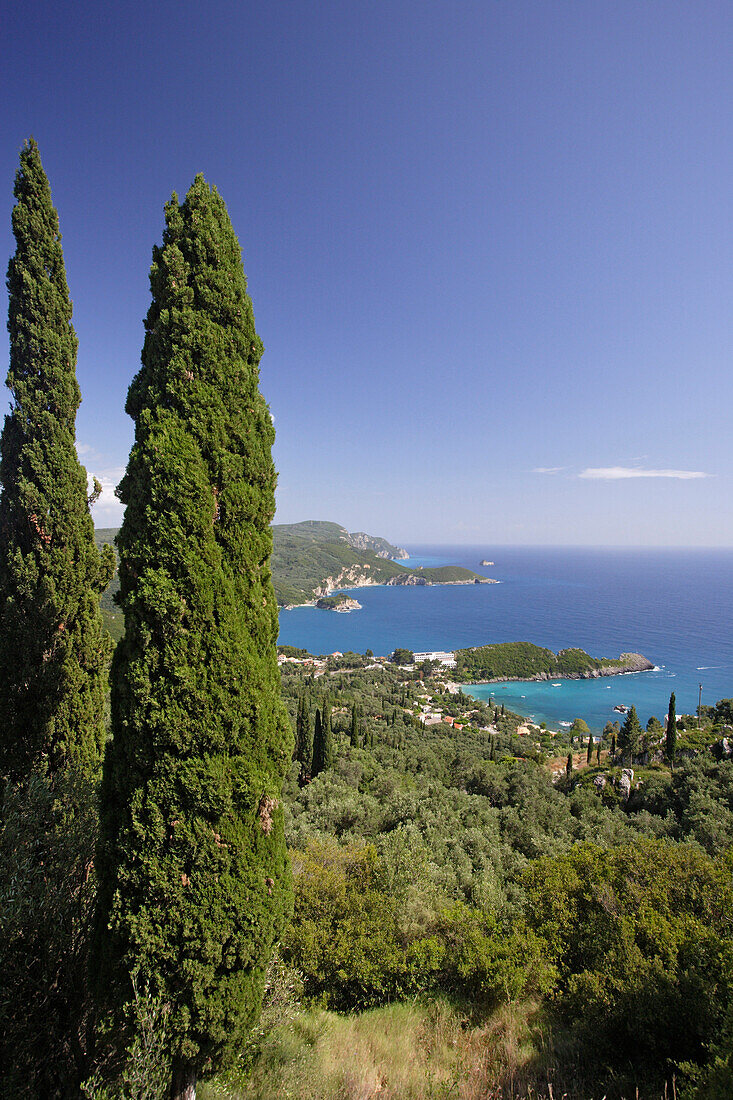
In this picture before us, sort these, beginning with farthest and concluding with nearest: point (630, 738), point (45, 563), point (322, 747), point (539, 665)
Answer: point (539, 665) < point (630, 738) < point (322, 747) < point (45, 563)

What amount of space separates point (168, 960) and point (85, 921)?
5.49 feet

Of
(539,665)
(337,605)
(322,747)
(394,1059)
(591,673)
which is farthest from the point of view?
(337,605)

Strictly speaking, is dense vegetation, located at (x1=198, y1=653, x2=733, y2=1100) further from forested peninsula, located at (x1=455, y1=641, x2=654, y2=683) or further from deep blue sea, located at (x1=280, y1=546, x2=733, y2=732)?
forested peninsula, located at (x1=455, y1=641, x2=654, y2=683)

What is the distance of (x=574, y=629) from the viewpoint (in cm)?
10775

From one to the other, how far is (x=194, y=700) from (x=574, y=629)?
390 ft

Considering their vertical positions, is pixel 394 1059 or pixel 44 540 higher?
pixel 44 540

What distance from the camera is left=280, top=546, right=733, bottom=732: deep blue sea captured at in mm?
66812

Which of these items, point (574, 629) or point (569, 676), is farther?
point (574, 629)

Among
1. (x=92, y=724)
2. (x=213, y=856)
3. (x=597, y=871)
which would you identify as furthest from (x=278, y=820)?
(x=597, y=871)

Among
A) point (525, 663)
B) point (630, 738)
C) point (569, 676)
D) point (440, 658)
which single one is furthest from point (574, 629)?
point (630, 738)

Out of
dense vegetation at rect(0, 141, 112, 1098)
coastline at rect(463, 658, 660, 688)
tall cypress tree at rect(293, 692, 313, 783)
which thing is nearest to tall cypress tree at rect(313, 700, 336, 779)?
tall cypress tree at rect(293, 692, 313, 783)

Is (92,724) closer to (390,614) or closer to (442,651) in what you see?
(442,651)

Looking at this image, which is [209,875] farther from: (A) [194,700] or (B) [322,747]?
(B) [322,747]

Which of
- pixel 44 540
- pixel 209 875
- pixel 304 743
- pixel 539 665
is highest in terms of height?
pixel 44 540
